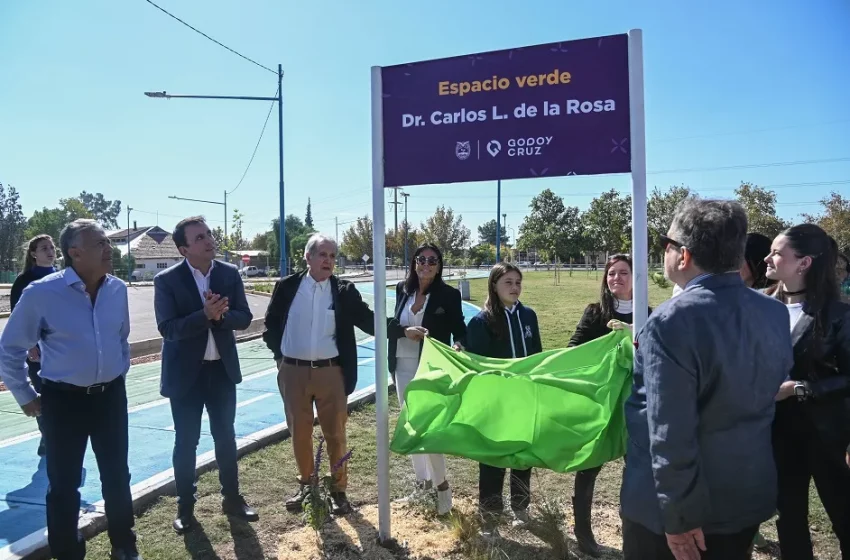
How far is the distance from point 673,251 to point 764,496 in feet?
2.80

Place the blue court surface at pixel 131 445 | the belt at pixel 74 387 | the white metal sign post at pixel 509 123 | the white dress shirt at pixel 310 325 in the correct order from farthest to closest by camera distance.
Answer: the white dress shirt at pixel 310 325 < the blue court surface at pixel 131 445 < the belt at pixel 74 387 < the white metal sign post at pixel 509 123

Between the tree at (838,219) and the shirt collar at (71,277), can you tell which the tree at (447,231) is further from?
the shirt collar at (71,277)

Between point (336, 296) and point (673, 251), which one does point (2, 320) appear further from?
point (673, 251)

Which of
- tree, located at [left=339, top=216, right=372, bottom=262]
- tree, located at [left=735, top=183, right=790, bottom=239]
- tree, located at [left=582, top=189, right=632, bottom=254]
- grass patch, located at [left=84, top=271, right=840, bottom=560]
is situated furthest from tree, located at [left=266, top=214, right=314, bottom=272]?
grass patch, located at [left=84, top=271, right=840, bottom=560]

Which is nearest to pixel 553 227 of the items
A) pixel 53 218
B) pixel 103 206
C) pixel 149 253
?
pixel 149 253

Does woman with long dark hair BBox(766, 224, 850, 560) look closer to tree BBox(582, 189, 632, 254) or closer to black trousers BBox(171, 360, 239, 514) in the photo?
black trousers BBox(171, 360, 239, 514)

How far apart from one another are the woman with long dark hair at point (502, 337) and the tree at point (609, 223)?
3756 cm

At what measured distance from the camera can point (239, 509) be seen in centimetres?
412

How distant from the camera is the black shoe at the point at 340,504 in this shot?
4.18 meters

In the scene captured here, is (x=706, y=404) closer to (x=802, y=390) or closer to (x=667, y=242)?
(x=667, y=242)

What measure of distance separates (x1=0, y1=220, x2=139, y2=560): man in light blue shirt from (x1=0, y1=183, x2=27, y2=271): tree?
80.7 m

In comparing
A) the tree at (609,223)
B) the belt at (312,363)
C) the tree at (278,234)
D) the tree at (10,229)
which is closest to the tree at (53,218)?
the tree at (10,229)

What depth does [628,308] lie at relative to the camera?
402 centimetres

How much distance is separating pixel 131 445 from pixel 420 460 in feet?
10.6
